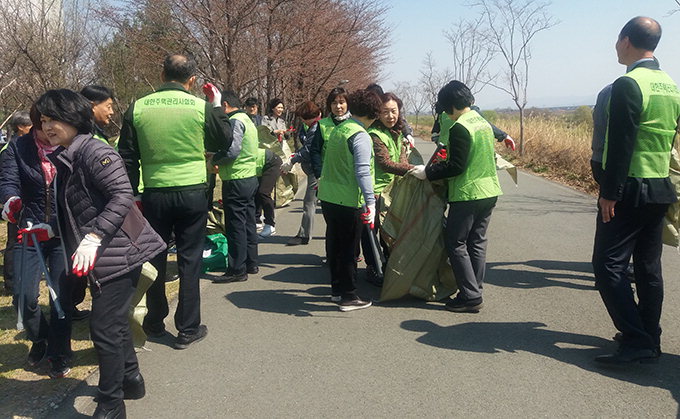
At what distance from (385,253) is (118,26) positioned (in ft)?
23.6

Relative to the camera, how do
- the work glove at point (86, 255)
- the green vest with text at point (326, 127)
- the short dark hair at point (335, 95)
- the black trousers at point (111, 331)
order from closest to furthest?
the work glove at point (86, 255) < the black trousers at point (111, 331) < the short dark hair at point (335, 95) < the green vest with text at point (326, 127)

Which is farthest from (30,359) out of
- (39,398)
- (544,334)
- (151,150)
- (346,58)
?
(346,58)

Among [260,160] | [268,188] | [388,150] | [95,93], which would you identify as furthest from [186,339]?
[268,188]

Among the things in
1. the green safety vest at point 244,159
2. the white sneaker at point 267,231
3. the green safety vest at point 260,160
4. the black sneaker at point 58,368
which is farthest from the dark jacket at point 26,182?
the white sneaker at point 267,231

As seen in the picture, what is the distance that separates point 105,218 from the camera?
2.55 metres

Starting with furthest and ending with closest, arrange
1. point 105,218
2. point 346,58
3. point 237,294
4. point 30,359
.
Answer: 1. point 346,58
2. point 237,294
3. point 30,359
4. point 105,218

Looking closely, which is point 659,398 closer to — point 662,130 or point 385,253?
point 662,130

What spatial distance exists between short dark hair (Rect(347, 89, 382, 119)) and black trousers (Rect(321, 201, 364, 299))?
74 cm

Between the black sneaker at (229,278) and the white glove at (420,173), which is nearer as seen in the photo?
the white glove at (420,173)

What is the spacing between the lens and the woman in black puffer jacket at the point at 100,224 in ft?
8.50

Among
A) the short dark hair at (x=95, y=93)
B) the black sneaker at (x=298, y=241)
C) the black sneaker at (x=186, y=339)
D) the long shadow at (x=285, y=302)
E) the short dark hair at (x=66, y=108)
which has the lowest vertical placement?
the long shadow at (x=285, y=302)

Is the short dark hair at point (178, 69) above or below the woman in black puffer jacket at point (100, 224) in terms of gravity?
above

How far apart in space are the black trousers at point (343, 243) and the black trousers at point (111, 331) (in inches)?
73.0

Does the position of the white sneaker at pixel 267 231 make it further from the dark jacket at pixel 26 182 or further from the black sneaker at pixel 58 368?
the black sneaker at pixel 58 368
